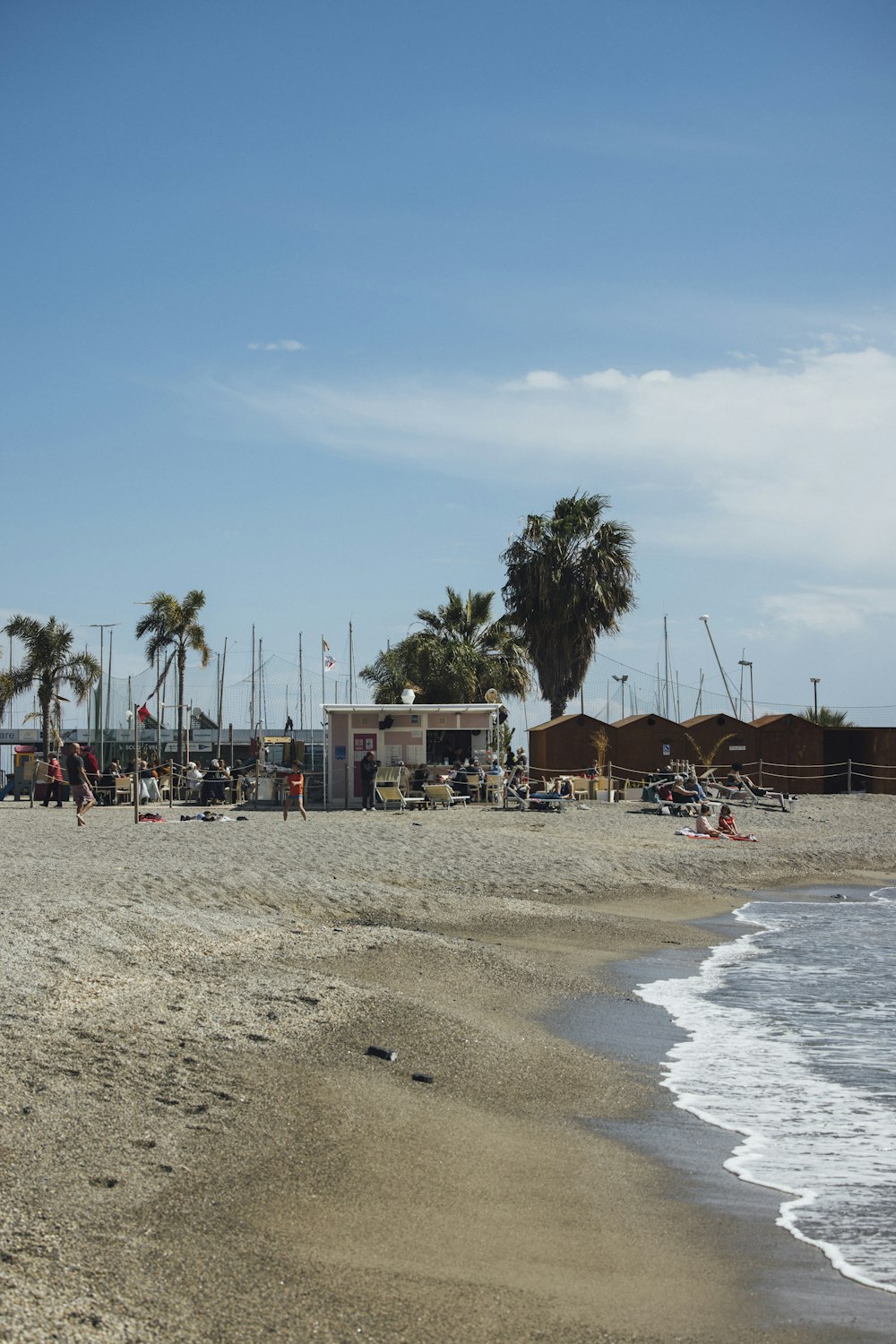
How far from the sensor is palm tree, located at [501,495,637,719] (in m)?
38.1

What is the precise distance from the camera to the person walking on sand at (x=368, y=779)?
1081 inches

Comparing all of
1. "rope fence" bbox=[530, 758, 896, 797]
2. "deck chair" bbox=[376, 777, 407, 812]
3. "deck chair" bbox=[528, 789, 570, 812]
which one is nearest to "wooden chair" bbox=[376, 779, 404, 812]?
"deck chair" bbox=[376, 777, 407, 812]

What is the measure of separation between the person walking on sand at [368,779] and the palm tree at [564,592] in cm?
1154

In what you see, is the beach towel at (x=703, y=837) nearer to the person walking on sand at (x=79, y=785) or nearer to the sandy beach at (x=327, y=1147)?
the sandy beach at (x=327, y=1147)

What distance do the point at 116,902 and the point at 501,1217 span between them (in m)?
7.98

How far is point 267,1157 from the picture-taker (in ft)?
18.6

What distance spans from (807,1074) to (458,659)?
31.9 m

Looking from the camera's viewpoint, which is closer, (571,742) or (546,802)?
(546,802)

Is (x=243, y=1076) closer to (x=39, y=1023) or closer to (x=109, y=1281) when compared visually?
(x=39, y=1023)

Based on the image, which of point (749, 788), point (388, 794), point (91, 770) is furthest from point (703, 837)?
point (91, 770)

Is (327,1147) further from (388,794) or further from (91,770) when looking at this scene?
(91,770)

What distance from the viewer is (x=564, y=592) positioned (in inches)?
1502

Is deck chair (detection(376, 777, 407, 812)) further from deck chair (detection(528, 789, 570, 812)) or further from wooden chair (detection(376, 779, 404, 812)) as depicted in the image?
deck chair (detection(528, 789, 570, 812))

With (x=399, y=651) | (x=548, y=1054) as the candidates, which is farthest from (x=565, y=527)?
(x=548, y=1054)
